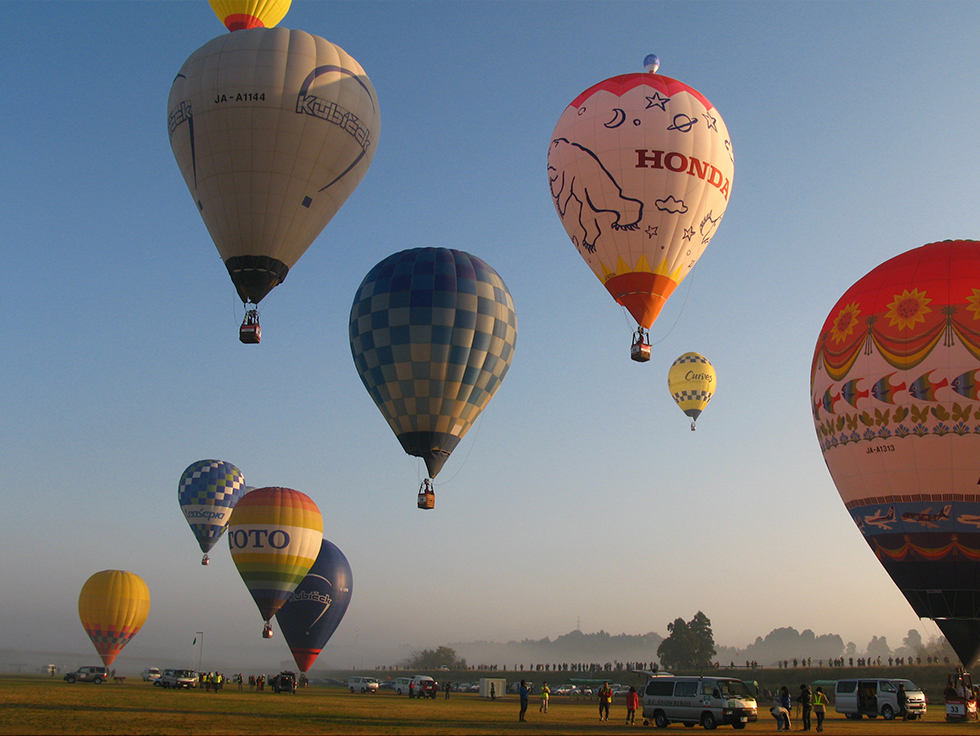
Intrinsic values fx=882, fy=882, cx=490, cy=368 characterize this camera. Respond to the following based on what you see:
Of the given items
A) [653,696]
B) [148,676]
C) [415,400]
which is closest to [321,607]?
[148,676]

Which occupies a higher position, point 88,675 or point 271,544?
point 271,544

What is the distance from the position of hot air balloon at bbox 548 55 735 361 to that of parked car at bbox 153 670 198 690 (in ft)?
108

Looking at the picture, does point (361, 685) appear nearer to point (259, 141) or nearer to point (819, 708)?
point (819, 708)

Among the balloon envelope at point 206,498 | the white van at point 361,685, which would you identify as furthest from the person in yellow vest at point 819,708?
A: the balloon envelope at point 206,498

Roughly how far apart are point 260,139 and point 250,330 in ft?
17.6

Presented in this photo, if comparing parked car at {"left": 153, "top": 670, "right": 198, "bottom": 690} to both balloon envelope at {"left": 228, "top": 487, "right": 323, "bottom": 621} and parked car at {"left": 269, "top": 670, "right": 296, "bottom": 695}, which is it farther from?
balloon envelope at {"left": 228, "top": 487, "right": 323, "bottom": 621}

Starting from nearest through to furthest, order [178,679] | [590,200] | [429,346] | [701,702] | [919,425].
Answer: [701,702]
[919,425]
[590,200]
[429,346]
[178,679]

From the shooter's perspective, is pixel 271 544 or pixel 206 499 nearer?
pixel 271 544

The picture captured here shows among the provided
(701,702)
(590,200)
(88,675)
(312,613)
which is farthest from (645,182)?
(88,675)

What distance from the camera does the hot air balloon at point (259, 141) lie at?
24.8m

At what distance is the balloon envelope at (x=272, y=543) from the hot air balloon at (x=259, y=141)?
66.6 ft

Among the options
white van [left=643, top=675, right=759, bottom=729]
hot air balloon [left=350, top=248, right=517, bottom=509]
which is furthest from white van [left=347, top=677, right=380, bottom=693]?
white van [left=643, top=675, right=759, bottom=729]

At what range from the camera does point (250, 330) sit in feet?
81.7

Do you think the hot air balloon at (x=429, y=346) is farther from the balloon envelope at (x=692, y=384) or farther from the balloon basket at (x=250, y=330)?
the balloon envelope at (x=692, y=384)
